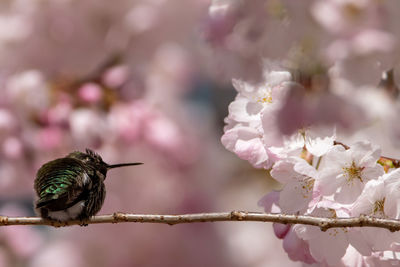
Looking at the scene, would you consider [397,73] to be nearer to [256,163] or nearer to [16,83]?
[256,163]

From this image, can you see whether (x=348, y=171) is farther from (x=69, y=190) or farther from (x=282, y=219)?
(x=69, y=190)

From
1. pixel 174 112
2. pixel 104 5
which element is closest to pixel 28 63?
pixel 104 5

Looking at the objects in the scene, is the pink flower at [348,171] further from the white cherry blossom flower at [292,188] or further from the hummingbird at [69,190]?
the hummingbird at [69,190]

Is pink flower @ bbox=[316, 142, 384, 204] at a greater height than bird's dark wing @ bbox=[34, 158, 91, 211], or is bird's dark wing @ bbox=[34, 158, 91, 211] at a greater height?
pink flower @ bbox=[316, 142, 384, 204]

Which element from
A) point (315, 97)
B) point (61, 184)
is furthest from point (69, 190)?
point (315, 97)

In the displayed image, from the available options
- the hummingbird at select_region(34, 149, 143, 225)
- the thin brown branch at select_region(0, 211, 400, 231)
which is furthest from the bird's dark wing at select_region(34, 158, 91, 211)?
the thin brown branch at select_region(0, 211, 400, 231)

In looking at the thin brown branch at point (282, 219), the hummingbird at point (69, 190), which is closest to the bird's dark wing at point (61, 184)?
the hummingbird at point (69, 190)

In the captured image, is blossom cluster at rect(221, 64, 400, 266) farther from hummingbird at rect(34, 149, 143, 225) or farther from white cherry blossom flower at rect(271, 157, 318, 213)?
hummingbird at rect(34, 149, 143, 225)
